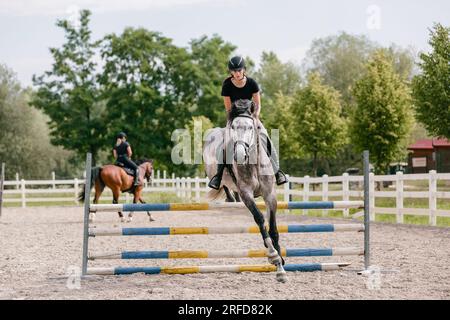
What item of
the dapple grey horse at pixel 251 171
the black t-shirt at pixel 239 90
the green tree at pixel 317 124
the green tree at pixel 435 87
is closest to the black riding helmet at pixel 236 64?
the black t-shirt at pixel 239 90

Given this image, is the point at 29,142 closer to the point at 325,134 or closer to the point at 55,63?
the point at 55,63

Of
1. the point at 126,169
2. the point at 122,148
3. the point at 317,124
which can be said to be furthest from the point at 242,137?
the point at 317,124

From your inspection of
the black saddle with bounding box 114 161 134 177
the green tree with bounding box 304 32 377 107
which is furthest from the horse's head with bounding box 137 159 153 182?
the green tree with bounding box 304 32 377 107

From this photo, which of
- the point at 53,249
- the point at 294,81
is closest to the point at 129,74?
the point at 294,81

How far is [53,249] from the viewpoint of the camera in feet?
39.7

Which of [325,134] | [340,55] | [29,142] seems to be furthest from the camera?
[340,55]

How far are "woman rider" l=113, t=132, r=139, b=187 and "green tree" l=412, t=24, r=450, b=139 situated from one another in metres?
18.4

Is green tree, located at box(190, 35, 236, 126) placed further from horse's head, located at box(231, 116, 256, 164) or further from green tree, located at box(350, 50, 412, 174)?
horse's head, located at box(231, 116, 256, 164)

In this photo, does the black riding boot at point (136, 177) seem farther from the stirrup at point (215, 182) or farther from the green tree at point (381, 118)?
the green tree at point (381, 118)

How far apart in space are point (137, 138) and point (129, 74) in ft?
19.8

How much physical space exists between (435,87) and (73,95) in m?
32.0

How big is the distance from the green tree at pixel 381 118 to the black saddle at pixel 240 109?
31.8 meters

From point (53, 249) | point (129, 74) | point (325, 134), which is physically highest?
point (129, 74)

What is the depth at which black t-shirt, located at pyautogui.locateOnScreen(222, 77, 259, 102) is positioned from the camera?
305 inches
